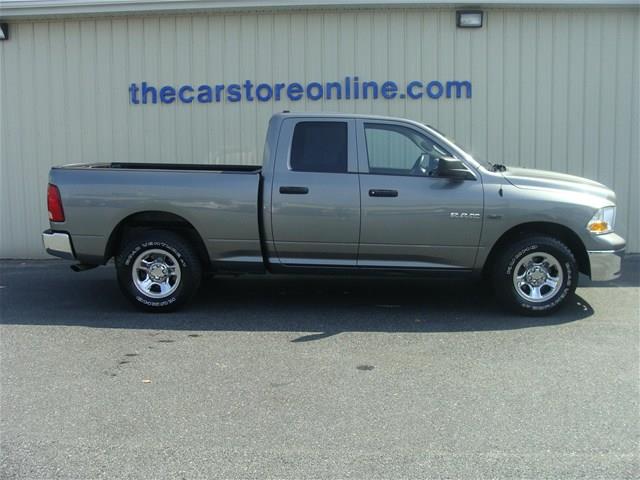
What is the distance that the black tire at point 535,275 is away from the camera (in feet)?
22.2

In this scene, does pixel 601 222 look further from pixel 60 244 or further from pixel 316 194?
pixel 60 244

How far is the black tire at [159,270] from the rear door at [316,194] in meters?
0.95

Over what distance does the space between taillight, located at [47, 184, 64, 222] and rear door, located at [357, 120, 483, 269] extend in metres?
3.08

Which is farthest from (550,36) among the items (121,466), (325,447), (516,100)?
(121,466)

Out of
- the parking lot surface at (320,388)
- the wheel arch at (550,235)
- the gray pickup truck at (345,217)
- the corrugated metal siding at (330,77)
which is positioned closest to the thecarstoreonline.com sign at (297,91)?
the corrugated metal siding at (330,77)

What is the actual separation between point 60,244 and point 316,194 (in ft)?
8.90

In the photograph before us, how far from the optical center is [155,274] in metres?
7.17

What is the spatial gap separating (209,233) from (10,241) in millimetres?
5364

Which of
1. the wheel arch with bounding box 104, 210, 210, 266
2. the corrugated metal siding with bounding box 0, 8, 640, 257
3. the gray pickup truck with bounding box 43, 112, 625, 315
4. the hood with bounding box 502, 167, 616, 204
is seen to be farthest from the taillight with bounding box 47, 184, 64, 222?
the hood with bounding box 502, 167, 616, 204

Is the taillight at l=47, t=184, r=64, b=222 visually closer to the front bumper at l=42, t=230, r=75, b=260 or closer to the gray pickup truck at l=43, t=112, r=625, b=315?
the gray pickup truck at l=43, t=112, r=625, b=315

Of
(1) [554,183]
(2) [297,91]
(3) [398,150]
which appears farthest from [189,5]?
(1) [554,183]

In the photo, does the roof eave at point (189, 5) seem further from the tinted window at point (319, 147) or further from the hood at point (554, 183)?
the hood at point (554, 183)

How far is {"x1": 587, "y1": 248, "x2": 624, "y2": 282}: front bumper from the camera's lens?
6.75m

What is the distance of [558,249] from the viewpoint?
675cm
